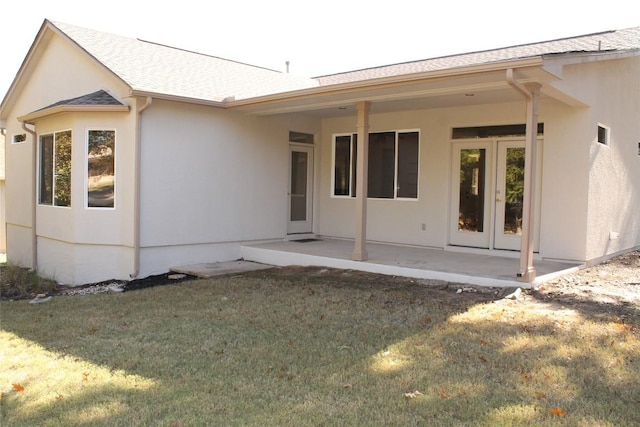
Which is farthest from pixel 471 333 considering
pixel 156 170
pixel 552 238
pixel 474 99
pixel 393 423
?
pixel 156 170

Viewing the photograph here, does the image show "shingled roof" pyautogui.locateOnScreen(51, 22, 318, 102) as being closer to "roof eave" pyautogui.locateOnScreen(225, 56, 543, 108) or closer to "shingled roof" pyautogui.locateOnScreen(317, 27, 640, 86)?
"roof eave" pyautogui.locateOnScreen(225, 56, 543, 108)

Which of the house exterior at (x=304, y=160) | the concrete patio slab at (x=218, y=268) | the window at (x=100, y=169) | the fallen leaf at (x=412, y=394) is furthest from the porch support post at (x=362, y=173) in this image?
the fallen leaf at (x=412, y=394)

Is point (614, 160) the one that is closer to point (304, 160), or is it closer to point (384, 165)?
point (384, 165)

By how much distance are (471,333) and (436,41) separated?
19.6m

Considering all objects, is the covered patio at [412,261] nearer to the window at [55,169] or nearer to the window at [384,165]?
the window at [384,165]

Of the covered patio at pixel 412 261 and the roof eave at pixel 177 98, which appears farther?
the roof eave at pixel 177 98

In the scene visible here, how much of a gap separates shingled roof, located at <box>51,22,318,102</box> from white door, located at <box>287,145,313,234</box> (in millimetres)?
1670

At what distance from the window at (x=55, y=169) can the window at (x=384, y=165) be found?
574 centimetres

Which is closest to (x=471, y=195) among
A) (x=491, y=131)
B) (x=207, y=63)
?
(x=491, y=131)

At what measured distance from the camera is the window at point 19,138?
13503 mm

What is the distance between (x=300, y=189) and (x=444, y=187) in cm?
355

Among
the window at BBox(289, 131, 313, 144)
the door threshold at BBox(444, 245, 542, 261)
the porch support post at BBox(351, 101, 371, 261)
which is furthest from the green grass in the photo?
the door threshold at BBox(444, 245, 542, 261)

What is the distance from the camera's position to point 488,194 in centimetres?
1022

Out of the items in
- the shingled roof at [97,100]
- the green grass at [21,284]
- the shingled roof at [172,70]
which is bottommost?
the green grass at [21,284]
